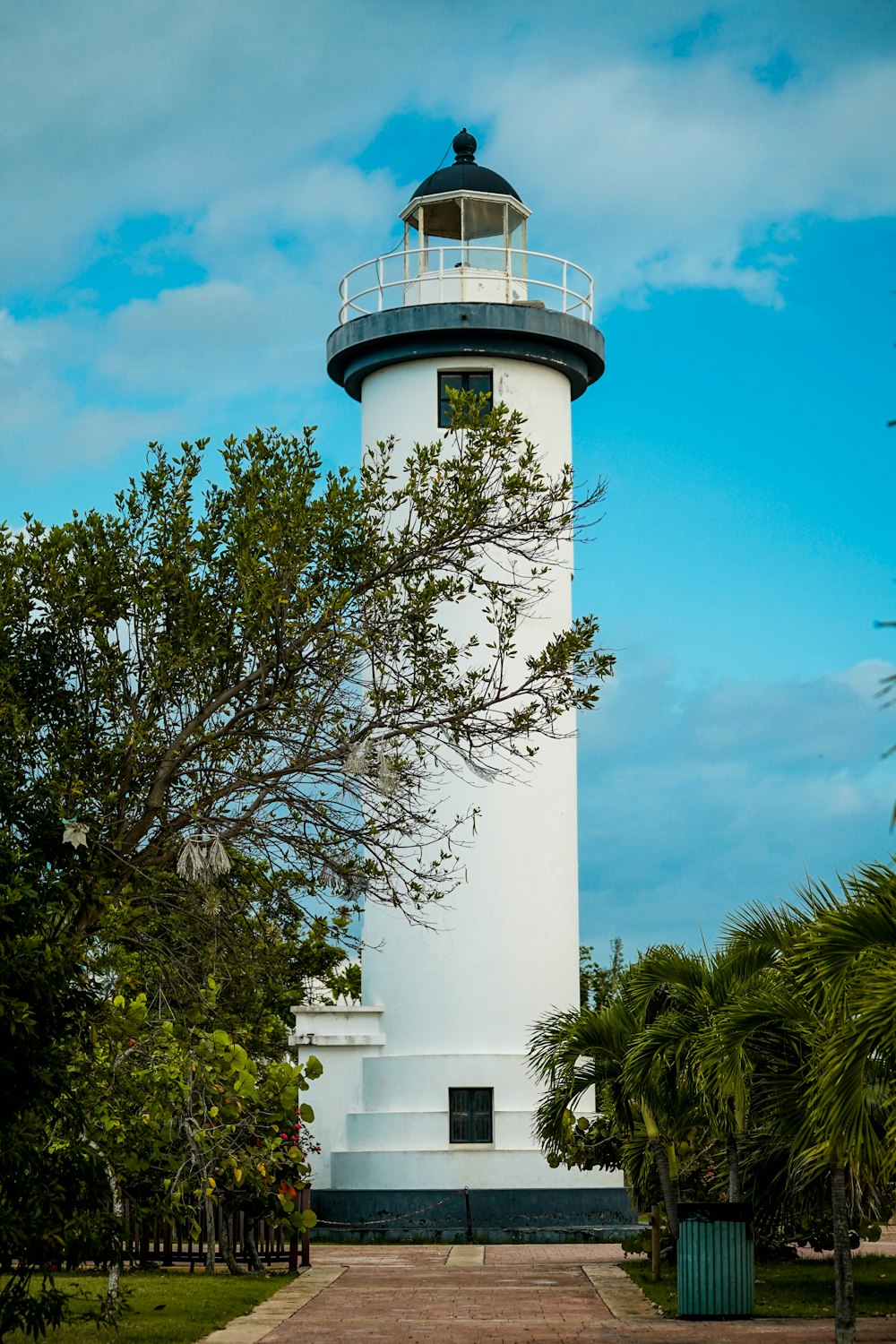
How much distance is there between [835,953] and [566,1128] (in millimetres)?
9034

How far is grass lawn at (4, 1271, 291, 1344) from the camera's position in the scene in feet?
47.8

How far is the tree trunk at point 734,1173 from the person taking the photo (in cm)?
1625

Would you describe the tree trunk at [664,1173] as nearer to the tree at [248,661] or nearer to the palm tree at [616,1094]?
the palm tree at [616,1094]

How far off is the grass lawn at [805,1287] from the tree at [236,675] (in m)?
6.22

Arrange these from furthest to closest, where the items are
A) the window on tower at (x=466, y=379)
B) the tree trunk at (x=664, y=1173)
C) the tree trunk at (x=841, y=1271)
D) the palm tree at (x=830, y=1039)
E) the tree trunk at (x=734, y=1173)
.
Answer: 1. the window on tower at (x=466, y=379)
2. the tree trunk at (x=664, y=1173)
3. the tree trunk at (x=734, y=1173)
4. the tree trunk at (x=841, y=1271)
5. the palm tree at (x=830, y=1039)

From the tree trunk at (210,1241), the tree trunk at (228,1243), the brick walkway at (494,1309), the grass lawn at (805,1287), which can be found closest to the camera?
the brick walkway at (494,1309)

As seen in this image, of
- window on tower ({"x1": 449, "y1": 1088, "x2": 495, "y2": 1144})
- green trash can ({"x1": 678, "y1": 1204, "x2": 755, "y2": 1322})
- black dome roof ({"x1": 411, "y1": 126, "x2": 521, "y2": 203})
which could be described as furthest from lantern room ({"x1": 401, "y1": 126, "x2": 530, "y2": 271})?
green trash can ({"x1": 678, "y1": 1204, "x2": 755, "y2": 1322})

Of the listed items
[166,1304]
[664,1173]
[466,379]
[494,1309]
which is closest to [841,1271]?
[494,1309]

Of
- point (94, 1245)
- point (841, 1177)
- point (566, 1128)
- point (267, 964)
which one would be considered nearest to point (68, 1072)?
point (94, 1245)

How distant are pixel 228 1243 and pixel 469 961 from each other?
7.09 metres

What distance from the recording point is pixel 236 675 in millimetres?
14031

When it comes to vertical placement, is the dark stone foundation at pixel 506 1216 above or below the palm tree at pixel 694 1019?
below

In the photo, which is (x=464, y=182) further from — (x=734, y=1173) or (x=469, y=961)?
(x=734, y=1173)

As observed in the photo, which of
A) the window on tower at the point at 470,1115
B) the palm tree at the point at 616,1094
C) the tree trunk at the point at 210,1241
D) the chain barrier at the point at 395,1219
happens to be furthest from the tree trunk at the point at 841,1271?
the window on tower at the point at 470,1115
